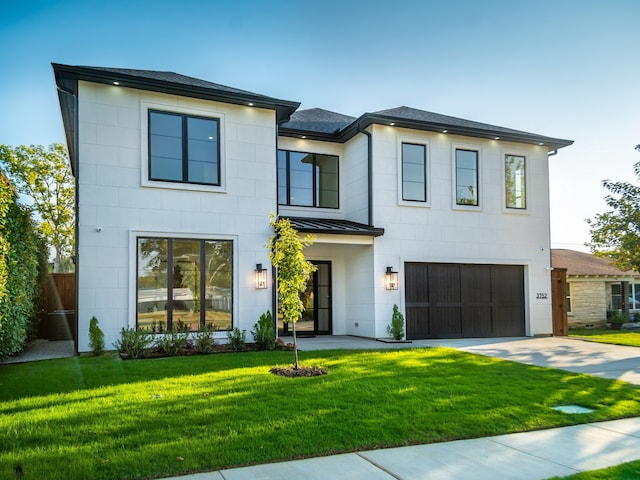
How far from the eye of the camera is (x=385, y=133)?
13.2 m

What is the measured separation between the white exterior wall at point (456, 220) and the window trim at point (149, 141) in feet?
13.6

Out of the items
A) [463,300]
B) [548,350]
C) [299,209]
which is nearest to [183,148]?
[299,209]

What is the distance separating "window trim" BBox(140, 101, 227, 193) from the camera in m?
10.6

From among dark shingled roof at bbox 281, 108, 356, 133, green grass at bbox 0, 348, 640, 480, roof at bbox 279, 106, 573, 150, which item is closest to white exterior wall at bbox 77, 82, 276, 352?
green grass at bbox 0, 348, 640, 480

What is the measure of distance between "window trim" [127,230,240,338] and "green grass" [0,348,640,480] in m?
1.66

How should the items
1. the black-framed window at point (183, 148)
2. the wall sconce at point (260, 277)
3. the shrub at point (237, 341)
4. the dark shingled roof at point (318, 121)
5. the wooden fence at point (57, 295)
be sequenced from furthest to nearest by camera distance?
1. the dark shingled roof at point (318, 121)
2. the wooden fence at point (57, 295)
3. the wall sconce at point (260, 277)
4. the black-framed window at point (183, 148)
5. the shrub at point (237, 341)

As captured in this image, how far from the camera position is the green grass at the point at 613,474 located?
3.82 m

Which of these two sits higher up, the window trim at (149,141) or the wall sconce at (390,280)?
the window trim at (149,141)

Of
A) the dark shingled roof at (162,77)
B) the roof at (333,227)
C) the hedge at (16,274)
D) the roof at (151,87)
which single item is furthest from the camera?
the roof at (333,227)

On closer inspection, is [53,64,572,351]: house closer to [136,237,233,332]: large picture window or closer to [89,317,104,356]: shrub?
[136,237,233,332]: large picture window

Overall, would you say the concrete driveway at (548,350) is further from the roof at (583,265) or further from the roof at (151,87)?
the roof at (583,265)

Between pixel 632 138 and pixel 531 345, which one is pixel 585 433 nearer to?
pixel 531 345

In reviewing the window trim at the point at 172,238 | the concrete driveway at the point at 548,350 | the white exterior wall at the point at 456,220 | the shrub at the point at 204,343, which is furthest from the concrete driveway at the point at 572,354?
the shrub at the point at 204,343

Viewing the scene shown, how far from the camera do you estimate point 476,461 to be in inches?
166
